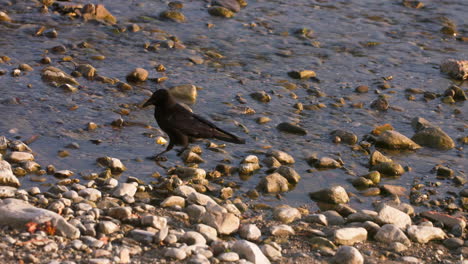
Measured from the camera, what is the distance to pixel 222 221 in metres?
6.15

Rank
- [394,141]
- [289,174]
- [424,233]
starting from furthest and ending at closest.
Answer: [394,141] < [289,174] < [424,233]

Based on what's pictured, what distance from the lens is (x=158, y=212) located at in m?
6.44

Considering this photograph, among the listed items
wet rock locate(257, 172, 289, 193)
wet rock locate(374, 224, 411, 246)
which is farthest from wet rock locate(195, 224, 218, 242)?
wet rock locate(257, 172, 289, 193)

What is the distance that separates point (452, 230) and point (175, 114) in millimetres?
3118

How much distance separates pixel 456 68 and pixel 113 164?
19.8 feet

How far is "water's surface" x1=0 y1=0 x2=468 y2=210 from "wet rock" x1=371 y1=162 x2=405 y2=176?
11cm

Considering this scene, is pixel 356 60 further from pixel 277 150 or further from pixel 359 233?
pixel 359 233

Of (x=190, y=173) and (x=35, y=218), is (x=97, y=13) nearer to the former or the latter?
(x=190, y=173)

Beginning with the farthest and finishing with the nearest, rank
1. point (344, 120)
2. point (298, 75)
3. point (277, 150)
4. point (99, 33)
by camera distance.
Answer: point (99, 33) < point (298, 75) < point (344, 120) < point (277, 150)

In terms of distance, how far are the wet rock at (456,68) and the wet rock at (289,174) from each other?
4819 mm

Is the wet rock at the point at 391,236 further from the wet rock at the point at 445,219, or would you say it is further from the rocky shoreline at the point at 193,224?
the wet rock at the point at 445,219

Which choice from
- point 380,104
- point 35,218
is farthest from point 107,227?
point 380,104

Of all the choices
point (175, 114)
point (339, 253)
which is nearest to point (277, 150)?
point (175, 114)

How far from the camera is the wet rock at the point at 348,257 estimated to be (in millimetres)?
5746
